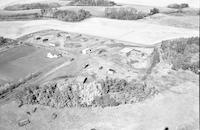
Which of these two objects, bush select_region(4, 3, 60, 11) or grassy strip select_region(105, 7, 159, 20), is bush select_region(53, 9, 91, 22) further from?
bush select_region(4, 3, 60, 11)

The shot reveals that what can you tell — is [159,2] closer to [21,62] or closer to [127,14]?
[127,14]

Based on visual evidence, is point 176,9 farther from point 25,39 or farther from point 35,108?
point 35,108

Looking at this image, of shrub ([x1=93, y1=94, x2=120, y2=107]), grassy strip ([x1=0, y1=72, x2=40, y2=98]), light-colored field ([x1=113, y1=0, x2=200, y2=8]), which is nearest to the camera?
shrub ([x1=93, y1=94, x2=120, y2=107])

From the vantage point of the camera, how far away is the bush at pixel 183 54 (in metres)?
31.9

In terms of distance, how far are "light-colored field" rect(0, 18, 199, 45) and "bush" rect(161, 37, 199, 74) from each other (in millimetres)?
6235

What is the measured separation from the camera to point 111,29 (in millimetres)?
48906

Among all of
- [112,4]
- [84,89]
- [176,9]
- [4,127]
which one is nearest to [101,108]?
[84,89]

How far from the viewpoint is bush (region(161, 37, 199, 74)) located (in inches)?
1256

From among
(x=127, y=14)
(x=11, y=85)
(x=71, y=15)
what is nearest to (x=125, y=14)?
(x=127, y=14)

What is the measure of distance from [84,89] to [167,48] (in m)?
12.6

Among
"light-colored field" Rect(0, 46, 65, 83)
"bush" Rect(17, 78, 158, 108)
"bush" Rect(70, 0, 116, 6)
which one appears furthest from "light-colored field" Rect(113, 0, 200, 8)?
"bush" Rect(17, 78, 158, 108)

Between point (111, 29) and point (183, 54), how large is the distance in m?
17.8

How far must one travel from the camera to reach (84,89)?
3067 cm

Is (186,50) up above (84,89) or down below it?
above
